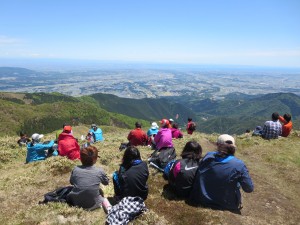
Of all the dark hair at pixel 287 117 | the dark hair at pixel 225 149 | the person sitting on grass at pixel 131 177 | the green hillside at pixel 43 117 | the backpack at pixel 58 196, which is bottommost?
the green hillside at pixel 43 117

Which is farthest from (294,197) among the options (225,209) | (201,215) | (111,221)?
(111,221)

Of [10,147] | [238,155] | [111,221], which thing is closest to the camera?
[111,221]

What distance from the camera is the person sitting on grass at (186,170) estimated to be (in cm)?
1045

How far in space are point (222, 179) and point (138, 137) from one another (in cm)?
1193

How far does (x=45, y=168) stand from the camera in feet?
48.9

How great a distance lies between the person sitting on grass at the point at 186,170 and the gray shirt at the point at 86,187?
9.34ft

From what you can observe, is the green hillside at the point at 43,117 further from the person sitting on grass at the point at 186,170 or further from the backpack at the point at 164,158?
the person sitting on grass at the point at 186,170

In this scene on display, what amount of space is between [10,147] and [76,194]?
1826 cm

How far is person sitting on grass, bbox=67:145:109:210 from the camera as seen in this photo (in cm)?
946

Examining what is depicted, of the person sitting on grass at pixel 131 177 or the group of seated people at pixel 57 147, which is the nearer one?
the person sitting on grass at pixel 131 177

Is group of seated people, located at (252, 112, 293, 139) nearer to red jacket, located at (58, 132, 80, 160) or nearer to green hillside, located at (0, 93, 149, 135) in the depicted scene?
red jacket, located at (58, 132, 80, 160)

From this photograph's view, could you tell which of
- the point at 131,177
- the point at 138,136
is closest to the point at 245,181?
the point at 131,177

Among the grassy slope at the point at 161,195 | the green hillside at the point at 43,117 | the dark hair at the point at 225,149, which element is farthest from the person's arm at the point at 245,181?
the green hillside at the point at 43,117

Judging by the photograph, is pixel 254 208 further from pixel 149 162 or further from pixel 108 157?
pixel 108 157
